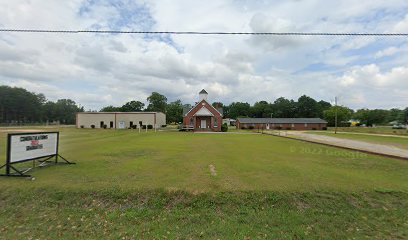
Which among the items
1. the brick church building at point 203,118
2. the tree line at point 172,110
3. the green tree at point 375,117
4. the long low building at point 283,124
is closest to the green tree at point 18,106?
the tree line at point 172,110

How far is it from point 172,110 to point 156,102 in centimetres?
1017

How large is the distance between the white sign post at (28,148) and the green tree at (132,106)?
102 metres

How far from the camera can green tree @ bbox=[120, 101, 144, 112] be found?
10850cm

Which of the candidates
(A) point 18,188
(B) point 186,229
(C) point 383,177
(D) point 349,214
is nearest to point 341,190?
(D) point 349,214

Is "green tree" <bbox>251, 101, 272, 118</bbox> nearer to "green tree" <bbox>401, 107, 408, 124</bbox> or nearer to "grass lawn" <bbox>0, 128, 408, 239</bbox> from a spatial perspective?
"green tree" <bbox>401, 107, 408, 124</bbox>

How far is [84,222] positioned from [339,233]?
5.62m

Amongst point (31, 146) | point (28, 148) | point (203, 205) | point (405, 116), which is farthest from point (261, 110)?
point (203, 205)

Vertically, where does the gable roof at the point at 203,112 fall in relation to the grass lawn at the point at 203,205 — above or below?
above

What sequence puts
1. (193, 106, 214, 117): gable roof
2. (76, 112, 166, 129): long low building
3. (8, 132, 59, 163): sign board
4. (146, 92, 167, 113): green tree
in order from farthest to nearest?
(146, 92, 167, 113): green tree, (76, 112, 166, 129): long low building, (193, 106, 214, 117): gable roof, (8, 132, 59, 163): sign board

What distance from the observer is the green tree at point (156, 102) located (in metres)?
105

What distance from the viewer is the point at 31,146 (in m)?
8.84

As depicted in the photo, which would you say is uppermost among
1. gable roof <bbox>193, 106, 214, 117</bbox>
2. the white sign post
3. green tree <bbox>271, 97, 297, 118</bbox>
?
green tree <bbox>271, 97, 297, 118</bbox>

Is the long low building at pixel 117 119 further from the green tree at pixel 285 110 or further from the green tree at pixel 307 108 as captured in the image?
the green tree at pixel 307 108

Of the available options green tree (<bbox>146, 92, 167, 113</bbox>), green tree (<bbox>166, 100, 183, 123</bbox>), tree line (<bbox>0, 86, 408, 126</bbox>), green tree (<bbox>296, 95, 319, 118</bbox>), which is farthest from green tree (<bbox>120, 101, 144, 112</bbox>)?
green tree (<bbox>296, 95, 319, 118</bbox>)
